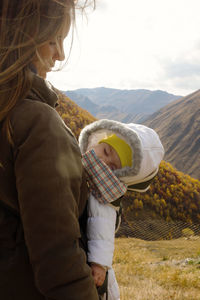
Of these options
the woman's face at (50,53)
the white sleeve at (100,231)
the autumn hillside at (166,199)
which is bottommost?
the autumn hillside at (166,199)

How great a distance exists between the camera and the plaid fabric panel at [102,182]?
1570 mm

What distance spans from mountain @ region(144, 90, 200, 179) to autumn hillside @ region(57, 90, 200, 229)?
3340 inches

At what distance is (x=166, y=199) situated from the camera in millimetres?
16719

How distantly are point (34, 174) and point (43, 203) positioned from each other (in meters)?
0.11

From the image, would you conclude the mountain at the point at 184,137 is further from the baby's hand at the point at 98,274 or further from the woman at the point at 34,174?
the woman at the point at 34,174

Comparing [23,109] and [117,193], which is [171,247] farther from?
[23,109]

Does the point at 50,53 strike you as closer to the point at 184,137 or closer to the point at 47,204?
the point at 47,204

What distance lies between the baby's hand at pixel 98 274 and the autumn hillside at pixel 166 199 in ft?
44.4

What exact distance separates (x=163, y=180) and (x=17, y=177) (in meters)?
17.4

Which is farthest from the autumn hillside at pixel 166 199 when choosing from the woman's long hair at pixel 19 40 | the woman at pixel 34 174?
the woman's long hair at pixel 19 40

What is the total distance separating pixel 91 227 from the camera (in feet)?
4.82

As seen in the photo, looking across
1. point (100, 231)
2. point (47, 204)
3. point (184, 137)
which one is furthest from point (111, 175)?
point (184, 137)

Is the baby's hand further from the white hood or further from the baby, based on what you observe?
the white hood

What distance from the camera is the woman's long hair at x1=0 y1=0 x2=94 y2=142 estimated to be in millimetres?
999
